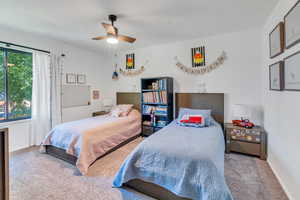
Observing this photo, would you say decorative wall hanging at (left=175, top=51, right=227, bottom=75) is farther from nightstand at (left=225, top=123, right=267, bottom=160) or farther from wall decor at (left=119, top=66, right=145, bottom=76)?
nightstand at (left=225, top=123, right=267, bottom=160)

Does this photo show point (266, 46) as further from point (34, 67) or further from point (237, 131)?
point (34, 67)

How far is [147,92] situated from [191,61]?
1.40 metres

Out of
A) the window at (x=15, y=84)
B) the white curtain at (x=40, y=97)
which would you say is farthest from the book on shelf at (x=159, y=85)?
the window at (x=15, y=84)

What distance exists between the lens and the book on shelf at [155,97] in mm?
3691

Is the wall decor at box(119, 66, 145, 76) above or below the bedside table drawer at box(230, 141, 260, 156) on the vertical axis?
above

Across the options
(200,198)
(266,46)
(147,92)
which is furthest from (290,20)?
(147,92)

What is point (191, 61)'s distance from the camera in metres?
3.73

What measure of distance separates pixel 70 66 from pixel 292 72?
454cm

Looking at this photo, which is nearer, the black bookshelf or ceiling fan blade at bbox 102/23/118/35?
ceiling fan blade at bbox 102/23/118/35

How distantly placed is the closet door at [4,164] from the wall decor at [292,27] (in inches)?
111

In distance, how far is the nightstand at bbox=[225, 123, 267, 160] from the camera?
267cm

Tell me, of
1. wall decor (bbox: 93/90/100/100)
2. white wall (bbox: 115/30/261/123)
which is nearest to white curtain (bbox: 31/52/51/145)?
wall decor (bbox: 93/90/100/100)

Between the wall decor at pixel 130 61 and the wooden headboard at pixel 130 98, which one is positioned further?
the wall decor at pixel 130 61

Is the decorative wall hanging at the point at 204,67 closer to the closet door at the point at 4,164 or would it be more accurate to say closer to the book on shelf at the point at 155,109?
the book on shelf at the point at 155,109
